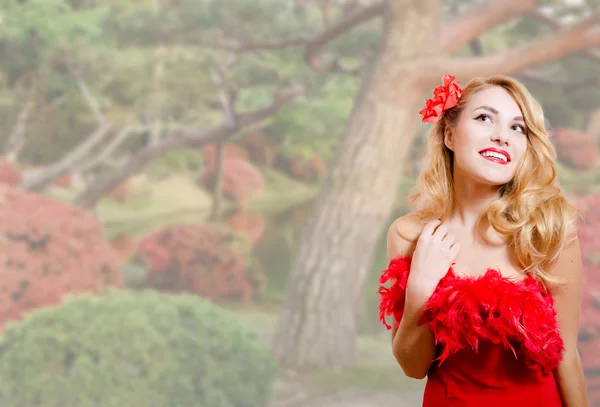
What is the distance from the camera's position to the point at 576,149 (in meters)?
4.59

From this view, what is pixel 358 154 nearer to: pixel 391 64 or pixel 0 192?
pixel 391 64

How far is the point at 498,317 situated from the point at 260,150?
11.4 feet

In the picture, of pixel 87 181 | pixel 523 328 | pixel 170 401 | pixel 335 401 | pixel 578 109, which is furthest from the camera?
pixel 578 109

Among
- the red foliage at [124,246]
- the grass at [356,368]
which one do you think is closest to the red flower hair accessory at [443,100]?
the grass at [356,368]

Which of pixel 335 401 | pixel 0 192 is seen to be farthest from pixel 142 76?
pixel 335 401

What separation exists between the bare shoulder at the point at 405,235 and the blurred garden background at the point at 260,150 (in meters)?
2.63

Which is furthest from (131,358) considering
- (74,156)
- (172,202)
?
(74,156)

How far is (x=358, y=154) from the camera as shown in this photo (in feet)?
13.8

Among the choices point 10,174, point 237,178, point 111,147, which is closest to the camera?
point 10,174

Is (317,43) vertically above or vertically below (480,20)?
below

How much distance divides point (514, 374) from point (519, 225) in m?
0.25

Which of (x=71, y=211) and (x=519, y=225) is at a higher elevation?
(x=519, y=225)

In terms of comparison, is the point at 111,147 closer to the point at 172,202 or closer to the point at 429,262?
the point at 172,202

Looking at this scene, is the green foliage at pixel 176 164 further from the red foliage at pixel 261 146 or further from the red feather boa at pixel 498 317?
the red feather boa at pixel 498 317
